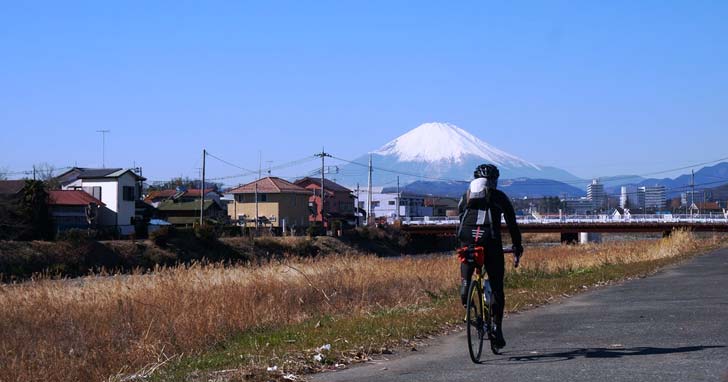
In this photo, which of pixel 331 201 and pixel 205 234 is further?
pixel 331 201

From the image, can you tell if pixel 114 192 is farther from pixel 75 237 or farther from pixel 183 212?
pixel 183 212

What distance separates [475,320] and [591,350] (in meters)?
1.23

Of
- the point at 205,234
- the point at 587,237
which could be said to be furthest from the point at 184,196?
the point at 587,237

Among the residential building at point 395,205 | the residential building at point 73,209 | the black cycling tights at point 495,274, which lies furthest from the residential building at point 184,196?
the black cycling tights at point 495,274

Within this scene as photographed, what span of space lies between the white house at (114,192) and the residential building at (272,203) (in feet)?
49.5

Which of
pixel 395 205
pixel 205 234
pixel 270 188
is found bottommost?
pixel 205 234

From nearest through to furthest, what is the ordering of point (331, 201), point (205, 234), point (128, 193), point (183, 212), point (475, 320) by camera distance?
point (475, 320)
point (205, 234)
point (128, 193)
point (183, 212)
point (331, 201)

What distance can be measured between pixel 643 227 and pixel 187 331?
6144 cm

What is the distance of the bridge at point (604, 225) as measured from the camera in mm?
65750

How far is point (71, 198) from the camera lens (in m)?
57.1

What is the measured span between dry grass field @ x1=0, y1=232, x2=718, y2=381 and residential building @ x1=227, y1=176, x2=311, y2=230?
5760 centimetres

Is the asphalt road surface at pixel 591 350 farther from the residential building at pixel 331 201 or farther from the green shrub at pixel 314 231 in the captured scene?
the residential building at pixel 331 201

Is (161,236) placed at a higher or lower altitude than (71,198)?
lower

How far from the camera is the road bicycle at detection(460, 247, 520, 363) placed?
7.18 metres
